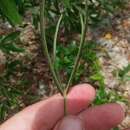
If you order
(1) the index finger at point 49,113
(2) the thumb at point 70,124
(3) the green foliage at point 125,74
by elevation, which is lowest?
(3) the green foliage at point 125,74

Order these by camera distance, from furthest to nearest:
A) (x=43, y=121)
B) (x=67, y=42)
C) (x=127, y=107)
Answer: (x=67, y=42)
(x=127, y=107)
(x=43, y=121)

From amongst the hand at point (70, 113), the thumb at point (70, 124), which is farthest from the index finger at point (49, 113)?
the thumb at point (70, 124)

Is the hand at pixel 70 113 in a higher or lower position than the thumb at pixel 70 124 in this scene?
lower

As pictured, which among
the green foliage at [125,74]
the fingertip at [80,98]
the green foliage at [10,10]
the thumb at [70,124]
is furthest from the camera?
the green foliage at [125,74]

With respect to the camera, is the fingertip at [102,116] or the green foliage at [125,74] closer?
the fingertip at [102,116]

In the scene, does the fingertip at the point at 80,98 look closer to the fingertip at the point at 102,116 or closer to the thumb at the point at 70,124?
the fingertip at the point at 102,116

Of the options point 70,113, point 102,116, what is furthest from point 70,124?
point 102,116

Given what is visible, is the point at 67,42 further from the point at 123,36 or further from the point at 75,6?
the point at 75,6

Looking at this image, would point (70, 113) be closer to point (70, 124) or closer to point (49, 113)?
point (49, 113)

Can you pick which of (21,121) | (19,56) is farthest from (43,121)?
(19,56)
